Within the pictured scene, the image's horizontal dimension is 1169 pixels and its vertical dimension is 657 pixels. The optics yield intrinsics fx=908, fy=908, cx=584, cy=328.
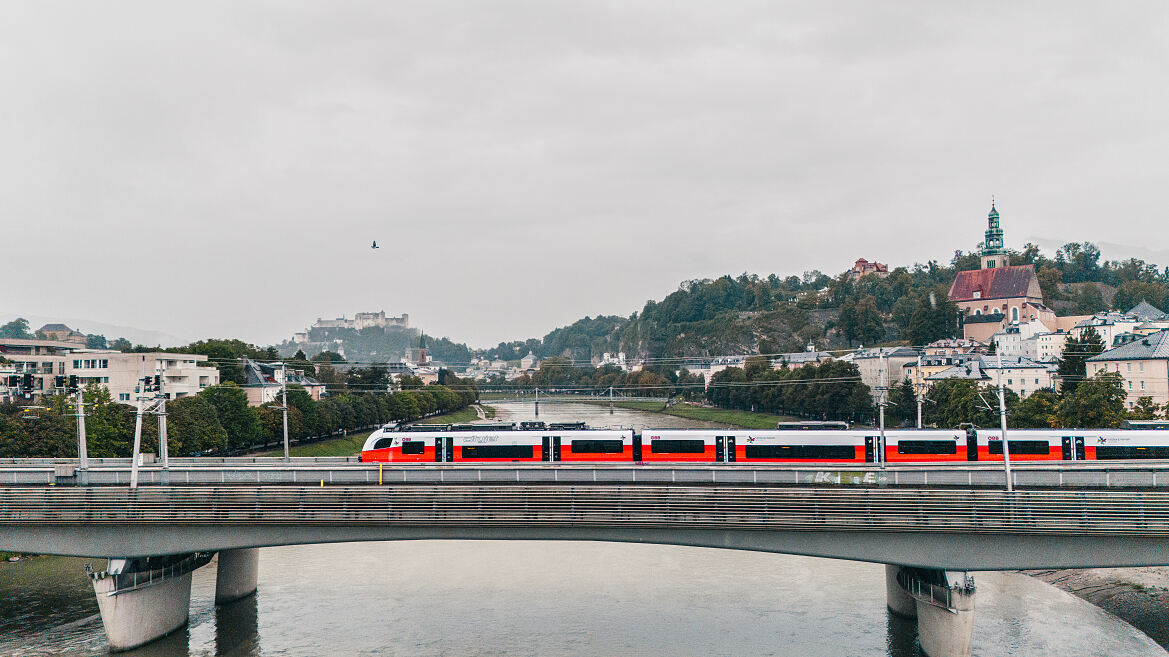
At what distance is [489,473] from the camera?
37.5 m

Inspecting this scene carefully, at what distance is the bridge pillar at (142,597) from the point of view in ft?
117

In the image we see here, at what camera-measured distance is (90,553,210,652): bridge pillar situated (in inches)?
1401

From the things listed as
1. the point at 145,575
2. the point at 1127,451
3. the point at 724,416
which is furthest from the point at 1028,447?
the point at 724,416

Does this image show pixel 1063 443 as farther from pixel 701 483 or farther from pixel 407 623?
pixel 407 623

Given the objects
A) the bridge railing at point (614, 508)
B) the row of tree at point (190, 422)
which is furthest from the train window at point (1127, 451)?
the row of tree at point (190, 422)

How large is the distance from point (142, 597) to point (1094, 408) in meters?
78.1

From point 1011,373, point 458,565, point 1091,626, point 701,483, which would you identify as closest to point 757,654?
point 701,483

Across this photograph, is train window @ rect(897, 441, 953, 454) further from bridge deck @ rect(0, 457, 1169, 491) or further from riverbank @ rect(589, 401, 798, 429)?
riverbank @ rect(589, 401, 798, 429)

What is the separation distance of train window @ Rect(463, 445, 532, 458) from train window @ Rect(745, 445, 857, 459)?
11.3 m

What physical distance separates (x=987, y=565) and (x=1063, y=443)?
16387 millimetres

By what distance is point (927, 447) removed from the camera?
44438mm

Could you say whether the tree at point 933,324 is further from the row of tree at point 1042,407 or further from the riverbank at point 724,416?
the row of tree at point 1042,407

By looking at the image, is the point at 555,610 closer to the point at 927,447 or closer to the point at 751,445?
the point at 751,445

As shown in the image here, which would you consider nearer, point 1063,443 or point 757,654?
point 757,654
